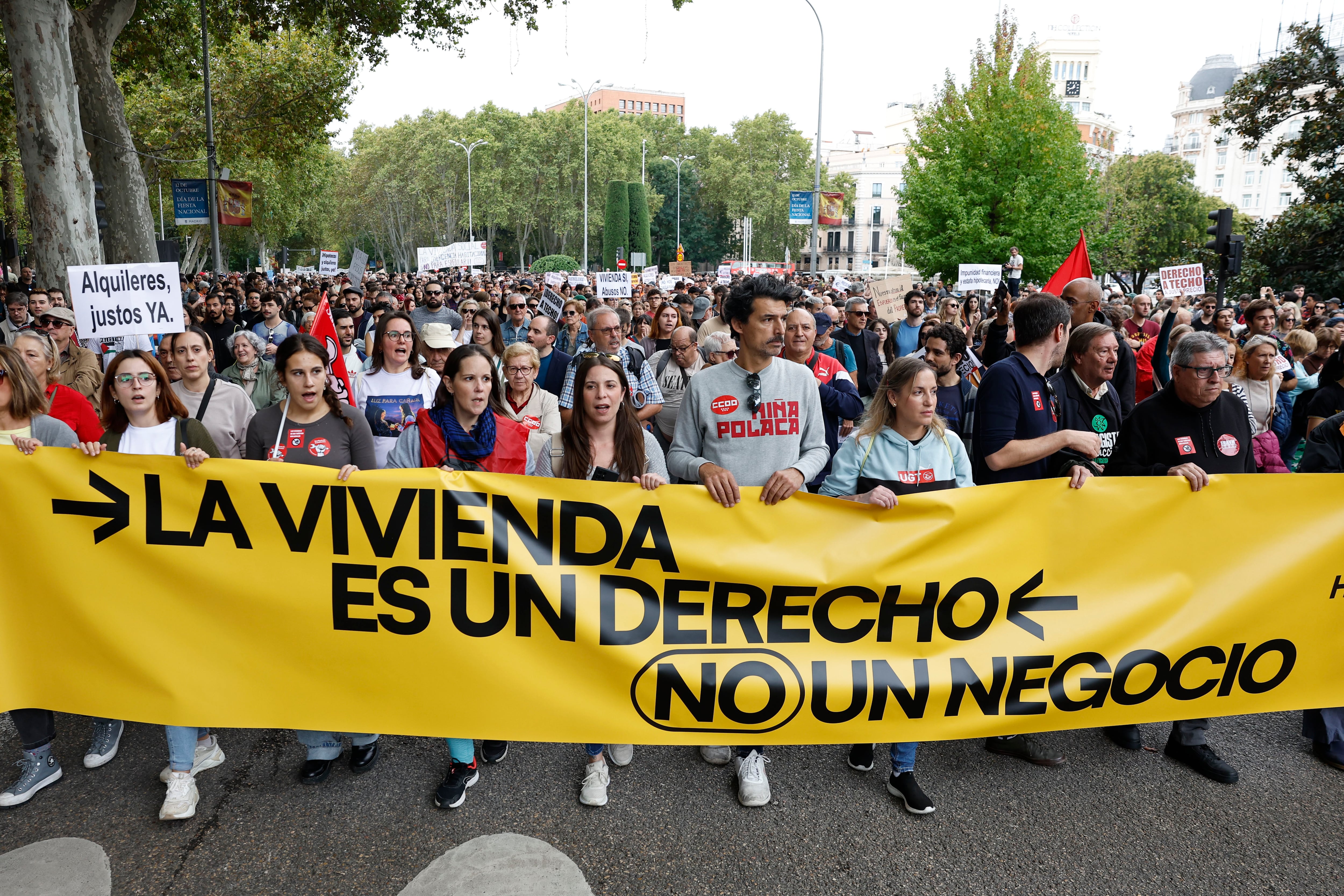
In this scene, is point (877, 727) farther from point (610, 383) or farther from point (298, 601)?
point (298, 601)

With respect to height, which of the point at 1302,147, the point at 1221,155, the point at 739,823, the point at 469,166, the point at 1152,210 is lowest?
the point at 739,823

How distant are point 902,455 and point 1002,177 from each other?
1180 inches

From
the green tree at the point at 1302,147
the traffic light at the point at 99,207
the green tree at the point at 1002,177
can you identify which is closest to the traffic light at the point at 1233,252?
the green tree at the point at 1302,147

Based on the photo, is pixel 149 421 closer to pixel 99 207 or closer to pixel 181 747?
pixel 181 747

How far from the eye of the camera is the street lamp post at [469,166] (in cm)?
6419

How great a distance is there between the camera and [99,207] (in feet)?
44.7

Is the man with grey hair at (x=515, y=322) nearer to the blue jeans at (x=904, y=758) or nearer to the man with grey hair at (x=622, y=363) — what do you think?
the man with grey hair at (x=622, y=363)

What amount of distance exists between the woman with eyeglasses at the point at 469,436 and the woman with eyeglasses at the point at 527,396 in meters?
0.86

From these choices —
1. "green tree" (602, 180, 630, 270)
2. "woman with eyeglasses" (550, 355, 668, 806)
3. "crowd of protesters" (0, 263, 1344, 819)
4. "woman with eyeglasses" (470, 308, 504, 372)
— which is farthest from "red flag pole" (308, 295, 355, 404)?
"green tree" (602, 180, 630, 270)

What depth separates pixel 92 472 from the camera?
360cm

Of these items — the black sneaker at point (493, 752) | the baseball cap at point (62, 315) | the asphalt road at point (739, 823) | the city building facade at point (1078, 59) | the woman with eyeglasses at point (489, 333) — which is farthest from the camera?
the city building facade at point (1078, 59)

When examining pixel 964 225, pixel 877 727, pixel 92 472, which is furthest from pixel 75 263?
pixel 964 225

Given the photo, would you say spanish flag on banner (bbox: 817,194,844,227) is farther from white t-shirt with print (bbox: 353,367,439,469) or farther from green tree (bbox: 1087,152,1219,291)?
white t-shirt with print (bbox: 353,367,439,469)

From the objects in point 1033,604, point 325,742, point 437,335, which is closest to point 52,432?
point 325,742
